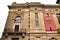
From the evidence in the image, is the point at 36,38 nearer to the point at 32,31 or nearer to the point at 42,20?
the point at 32,31

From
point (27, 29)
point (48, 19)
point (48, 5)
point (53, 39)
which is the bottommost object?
point (53, 39)

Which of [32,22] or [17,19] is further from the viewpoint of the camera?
→ [17,19]

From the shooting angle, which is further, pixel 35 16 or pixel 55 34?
pixel 35 16

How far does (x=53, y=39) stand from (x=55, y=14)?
22.4ft

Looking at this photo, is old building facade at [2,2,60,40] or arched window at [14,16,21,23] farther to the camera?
arched window at [14,16,21,23]

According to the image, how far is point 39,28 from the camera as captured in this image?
84.8 feet

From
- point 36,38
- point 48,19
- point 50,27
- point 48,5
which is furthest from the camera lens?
point 48,5

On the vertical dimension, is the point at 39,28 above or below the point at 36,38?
above

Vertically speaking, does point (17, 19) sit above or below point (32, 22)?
above

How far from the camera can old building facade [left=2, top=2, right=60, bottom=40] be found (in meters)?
24.6

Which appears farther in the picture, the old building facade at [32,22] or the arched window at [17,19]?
the arched window at [17,19]

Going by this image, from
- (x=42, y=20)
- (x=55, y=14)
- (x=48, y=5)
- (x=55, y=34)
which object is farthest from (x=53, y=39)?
(x=48, y=5)

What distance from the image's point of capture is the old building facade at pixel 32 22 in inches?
969

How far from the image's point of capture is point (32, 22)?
27.0m
